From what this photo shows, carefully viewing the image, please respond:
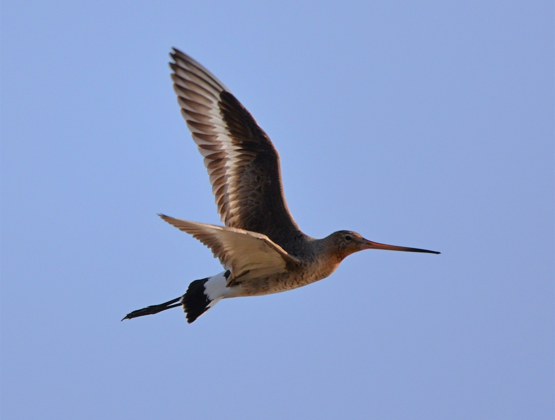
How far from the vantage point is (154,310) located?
7301mm

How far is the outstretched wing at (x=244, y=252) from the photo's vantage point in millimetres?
5796

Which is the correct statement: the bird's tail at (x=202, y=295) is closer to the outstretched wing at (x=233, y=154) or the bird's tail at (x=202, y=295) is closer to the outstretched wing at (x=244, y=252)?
the outstretched wing at (x=244, y=252)

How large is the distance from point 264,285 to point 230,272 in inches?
13.1

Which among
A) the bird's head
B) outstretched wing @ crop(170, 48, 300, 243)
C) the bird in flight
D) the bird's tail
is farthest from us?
outstretched wing @ crop(170, 48, 300, 243)

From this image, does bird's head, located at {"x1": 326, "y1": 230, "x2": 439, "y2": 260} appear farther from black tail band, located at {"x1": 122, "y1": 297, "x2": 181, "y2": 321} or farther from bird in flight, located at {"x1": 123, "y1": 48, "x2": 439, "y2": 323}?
black tail band, located at {"x1": 122, "y1": 297, "x2": 181, "y2": 321}

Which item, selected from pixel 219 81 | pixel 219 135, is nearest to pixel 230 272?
pixel 219 135

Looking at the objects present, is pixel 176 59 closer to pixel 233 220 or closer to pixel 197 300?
pixel 233 220

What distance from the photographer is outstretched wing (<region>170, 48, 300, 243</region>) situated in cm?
736

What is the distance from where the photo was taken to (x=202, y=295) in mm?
6984

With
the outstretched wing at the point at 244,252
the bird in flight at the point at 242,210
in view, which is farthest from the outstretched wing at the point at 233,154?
the outstretched wing at the point at 244,252

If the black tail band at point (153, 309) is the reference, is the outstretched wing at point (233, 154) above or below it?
above

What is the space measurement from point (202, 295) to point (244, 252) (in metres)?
0.91

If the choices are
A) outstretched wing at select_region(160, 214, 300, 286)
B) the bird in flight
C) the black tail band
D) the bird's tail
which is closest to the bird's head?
the bird in flight

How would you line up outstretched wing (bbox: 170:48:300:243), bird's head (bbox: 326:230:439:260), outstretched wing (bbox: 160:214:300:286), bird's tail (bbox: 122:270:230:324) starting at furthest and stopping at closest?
1. outstretched wing (bbox: 170:48:300:243)
2. bird's head (bbox: 326:230:439:260)
3. bird's tail (bbox: 122:270:230:324)
4. outstretched wing (bbox: 160:214:300:286)
